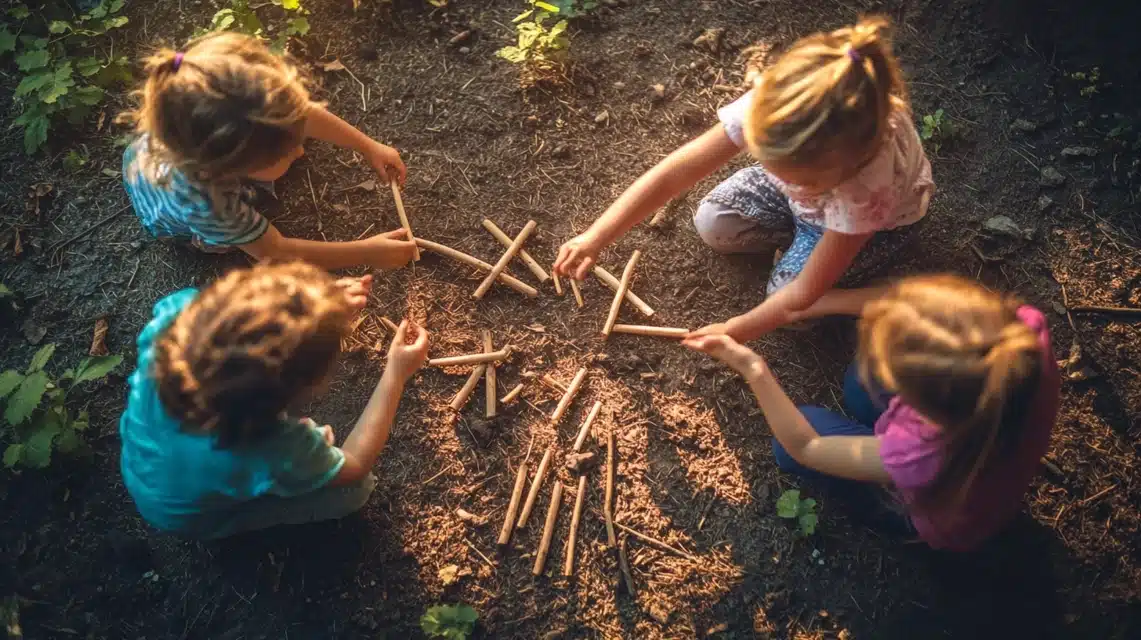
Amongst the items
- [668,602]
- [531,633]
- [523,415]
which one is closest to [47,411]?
[523,415]

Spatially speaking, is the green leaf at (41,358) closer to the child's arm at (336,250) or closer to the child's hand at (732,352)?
the child's arm at (336,250)

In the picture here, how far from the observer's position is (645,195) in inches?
132

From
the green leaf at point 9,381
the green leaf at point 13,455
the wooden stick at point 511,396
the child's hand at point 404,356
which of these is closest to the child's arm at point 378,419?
the child's hand at point 404,356

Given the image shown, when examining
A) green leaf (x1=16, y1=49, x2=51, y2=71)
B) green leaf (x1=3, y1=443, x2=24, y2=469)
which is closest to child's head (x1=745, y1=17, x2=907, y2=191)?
green leaf (x1=3, y1=443, x2=24, y2=469)

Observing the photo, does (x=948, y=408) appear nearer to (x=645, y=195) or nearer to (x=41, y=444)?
(x=645, y=195)

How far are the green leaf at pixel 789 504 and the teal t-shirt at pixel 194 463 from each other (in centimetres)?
202

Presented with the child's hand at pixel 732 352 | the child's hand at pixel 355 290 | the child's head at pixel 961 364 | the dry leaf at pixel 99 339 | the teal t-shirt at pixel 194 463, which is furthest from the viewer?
the dry leaf at pixel 99 339

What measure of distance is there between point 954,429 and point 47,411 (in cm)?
403

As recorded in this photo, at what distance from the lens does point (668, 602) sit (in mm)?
3256

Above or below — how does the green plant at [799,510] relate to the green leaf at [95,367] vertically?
below

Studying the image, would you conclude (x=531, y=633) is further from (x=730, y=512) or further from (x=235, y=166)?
(x=235, y=166)

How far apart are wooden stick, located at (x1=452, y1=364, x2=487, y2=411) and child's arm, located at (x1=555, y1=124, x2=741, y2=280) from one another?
710mm

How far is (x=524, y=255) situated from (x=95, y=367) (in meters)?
2.21

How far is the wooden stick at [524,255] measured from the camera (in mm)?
3868
